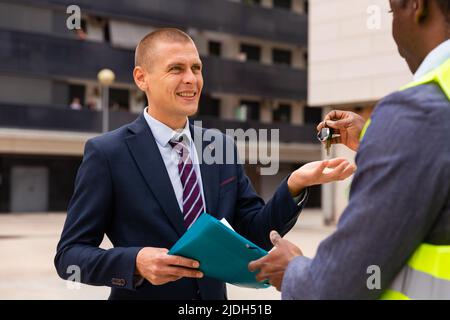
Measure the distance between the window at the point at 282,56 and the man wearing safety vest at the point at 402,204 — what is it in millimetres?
37855

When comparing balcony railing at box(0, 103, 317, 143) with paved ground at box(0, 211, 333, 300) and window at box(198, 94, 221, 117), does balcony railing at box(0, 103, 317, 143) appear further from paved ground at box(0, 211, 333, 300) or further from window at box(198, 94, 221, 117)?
paved ground at box(0, 211, 333, 300)

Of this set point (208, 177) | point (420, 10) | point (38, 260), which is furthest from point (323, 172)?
point (38, 260)

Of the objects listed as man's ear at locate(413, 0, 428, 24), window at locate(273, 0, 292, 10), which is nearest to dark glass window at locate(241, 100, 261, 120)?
window at locate(273, 0, 292, 10)

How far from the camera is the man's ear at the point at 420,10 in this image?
5.78ft

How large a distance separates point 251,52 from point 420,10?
122 feet

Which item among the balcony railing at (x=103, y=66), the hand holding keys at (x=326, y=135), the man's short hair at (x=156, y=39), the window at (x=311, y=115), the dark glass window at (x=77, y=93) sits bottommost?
the hand holding keys at (x=326, y=135)

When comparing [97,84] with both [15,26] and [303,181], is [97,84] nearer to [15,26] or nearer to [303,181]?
[15,26]

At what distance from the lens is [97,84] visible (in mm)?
33406

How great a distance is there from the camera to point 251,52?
38.4 meters

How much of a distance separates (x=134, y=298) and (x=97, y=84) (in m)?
31.2

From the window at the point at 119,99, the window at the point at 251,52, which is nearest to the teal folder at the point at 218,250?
the window at the point at 119,99

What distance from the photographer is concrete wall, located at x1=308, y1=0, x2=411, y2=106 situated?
21016mm

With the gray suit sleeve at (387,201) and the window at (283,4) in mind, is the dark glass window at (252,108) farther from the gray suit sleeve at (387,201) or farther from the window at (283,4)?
the gray suit sleeve at (387,201)

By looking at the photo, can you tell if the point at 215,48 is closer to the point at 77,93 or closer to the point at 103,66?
the point at 103,66
